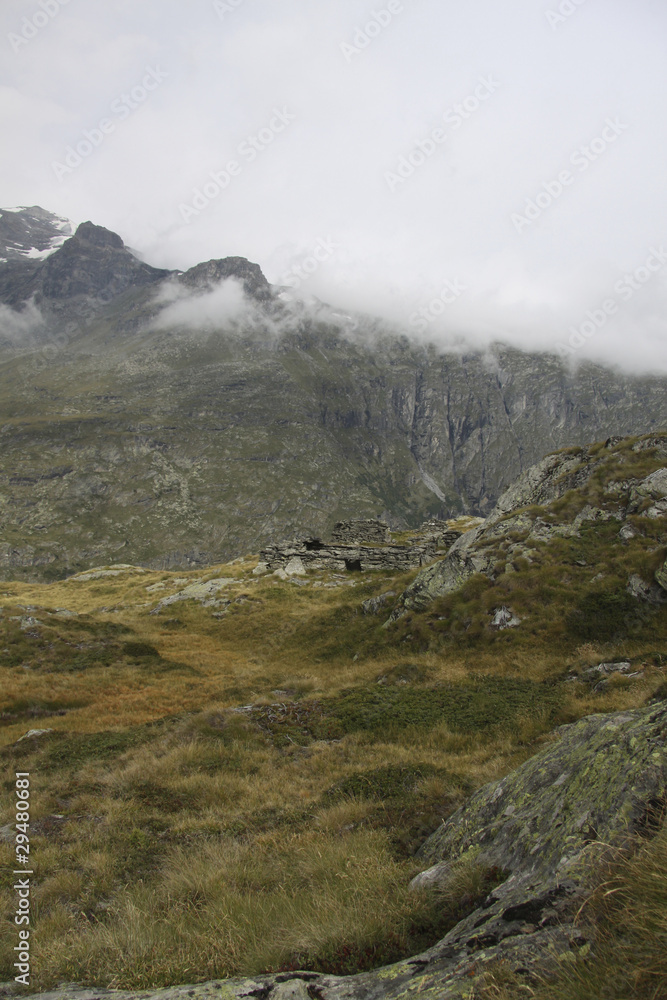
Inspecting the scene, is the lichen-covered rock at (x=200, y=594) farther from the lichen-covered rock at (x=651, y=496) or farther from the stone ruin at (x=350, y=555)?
the lichen-covered rock at (x=651, y=496)

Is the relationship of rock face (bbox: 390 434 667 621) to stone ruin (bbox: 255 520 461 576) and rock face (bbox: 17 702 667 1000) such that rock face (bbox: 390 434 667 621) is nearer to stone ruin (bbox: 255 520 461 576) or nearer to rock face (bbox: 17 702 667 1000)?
rock face (bbox: 17 702 667 1000)

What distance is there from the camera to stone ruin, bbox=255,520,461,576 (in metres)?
52.8

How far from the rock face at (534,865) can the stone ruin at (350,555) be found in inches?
1674

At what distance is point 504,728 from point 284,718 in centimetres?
773

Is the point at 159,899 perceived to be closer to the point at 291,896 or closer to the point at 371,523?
the point at 291,896

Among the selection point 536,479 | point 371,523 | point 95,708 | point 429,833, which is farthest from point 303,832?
point 371,523

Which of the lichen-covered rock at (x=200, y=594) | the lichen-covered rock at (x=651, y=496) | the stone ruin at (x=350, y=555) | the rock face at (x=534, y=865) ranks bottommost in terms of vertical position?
the lichen-covered rock at (x=200, y=594)

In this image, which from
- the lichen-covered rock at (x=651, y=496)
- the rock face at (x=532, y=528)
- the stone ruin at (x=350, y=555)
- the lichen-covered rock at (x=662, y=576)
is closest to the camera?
the lichen-covered rock at (x=662, y=576)

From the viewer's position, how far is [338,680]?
816 inches

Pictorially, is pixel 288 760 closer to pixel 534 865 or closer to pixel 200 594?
pixel 534 865

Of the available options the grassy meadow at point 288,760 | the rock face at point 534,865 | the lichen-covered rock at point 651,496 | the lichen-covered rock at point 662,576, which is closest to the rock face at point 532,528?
the lichen-covered rock at point 651,496

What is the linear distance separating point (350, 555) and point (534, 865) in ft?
171

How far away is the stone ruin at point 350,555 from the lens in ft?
173

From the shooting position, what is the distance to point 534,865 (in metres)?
4.84
